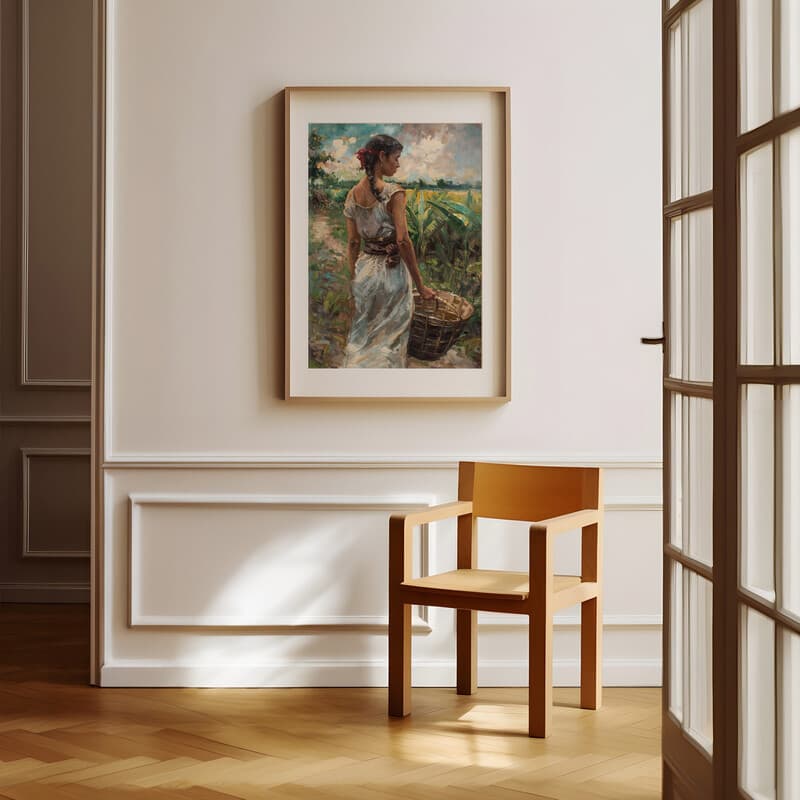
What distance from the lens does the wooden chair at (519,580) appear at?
3.03m

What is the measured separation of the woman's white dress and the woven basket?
0.09 feet

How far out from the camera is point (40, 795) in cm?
255

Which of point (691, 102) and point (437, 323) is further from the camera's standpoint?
point (437, 323)

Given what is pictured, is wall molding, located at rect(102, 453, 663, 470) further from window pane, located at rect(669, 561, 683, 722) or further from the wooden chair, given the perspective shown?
window pane, located at rect(669, 561, 683, 722)

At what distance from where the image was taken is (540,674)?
3043 millimetres

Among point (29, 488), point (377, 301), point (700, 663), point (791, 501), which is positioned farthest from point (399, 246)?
point (29, 488)

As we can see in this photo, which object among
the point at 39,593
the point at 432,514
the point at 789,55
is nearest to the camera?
the point at 789,55

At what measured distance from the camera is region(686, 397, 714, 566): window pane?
→ 2100 millimetres

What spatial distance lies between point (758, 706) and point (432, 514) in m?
1.62

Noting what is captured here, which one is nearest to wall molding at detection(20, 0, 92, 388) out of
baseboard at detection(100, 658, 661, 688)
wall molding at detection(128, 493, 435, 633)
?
wall molding at detection(128, 493, 435, 633)

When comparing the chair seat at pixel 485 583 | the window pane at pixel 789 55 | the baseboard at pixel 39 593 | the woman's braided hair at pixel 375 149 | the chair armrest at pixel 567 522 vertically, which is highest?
the woman's braided hair at pixel 375 149

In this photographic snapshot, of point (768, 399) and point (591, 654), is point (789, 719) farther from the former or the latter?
point (591, 654)

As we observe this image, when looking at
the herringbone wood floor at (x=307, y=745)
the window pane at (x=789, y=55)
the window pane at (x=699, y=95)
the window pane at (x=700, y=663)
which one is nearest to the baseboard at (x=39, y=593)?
the herringbone wood floor at (x=307, y=745)

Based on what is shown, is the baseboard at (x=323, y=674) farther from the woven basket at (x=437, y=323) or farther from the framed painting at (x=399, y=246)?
the woven basket at (x=437, y=323)
